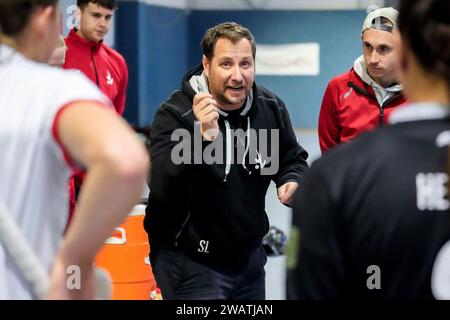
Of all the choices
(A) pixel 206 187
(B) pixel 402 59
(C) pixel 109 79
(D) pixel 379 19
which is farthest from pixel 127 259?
(B) pixel 402 59

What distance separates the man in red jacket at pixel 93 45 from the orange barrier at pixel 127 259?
5.12 feet

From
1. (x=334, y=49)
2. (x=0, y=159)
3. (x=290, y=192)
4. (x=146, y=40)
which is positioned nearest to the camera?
(x=0, y=159)

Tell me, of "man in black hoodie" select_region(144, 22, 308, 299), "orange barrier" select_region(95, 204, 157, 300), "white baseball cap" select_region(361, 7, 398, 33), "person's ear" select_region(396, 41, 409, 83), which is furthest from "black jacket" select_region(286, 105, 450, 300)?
"orange barrier" select_region(95, 204, 157, 300)

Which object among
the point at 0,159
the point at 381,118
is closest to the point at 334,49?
the point at 381,118

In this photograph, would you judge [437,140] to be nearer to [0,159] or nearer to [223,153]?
[0,159]

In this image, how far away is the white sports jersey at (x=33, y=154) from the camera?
1771mm

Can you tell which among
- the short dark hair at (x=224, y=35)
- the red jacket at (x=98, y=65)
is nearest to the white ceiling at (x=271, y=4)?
the red jacket at (x=98, y=65)

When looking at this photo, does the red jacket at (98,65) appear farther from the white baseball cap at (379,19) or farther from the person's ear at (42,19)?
the person's ear at (42,19)

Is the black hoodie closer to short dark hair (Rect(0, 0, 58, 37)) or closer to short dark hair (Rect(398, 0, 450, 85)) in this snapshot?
short dark hair (Rect(0, 0, 58, 37))

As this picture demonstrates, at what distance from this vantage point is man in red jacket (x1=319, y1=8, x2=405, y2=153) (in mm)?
4492

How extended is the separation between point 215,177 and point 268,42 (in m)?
13.0

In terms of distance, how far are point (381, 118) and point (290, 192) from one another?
3.18 ft

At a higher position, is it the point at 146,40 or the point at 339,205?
the point at 146,40
